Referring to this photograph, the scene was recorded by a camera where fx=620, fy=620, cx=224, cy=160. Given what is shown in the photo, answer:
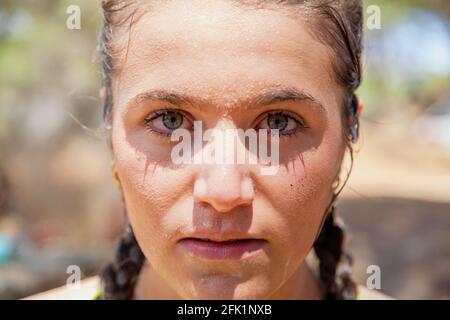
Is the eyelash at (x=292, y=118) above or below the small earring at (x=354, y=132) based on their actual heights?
below

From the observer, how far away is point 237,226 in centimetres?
154

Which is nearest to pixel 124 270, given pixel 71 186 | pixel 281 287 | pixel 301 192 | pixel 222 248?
pixel 281 287

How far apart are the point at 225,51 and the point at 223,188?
0.35 metres

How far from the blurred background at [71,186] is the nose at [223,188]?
140 inches

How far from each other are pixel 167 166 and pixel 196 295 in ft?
1.12

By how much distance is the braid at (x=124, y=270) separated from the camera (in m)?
2.16

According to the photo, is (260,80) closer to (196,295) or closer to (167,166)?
(167,166)

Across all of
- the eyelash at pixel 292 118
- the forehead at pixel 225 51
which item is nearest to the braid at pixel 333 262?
the eyelash at pixel 292 118

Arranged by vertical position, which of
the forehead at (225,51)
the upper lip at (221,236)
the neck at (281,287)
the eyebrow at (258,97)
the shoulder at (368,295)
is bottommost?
the shoulder at (368,295)

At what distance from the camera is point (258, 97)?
1577 millimetres

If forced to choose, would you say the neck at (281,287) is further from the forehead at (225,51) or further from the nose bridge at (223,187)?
the forehead at (225,51)

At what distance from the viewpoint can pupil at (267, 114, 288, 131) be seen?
1626 mm

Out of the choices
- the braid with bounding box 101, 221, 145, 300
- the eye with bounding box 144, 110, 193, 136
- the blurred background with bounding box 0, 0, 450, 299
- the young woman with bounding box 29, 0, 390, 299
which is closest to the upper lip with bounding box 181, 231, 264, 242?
the young woman with bounding box 29, 0, 390, 299

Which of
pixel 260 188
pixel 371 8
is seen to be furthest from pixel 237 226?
pixel 371 8
